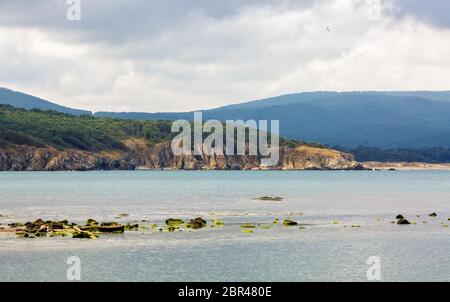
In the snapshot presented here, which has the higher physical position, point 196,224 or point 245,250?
point 196,224

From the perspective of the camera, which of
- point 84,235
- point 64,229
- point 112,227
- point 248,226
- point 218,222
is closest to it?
point 84,235

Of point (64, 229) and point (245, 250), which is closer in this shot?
point (245, 250)

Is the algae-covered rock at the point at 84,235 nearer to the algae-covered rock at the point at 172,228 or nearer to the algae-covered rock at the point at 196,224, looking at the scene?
the algae-covered rock at the point at 172,228

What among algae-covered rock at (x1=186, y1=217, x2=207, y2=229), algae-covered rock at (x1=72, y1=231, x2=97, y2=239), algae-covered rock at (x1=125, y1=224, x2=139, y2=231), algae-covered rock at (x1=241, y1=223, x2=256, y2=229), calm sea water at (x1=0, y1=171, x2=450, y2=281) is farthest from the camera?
algae-covered rock at (x1=241, y1=223, x2=256, y2=229)

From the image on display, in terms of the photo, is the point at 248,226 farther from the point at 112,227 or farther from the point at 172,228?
the point at 112,227

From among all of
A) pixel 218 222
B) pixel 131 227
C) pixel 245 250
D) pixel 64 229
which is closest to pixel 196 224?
pixel 218 222

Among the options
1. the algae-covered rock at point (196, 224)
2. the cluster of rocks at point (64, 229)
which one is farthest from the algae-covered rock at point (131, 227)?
the algae-covered rock at point (196, 224)

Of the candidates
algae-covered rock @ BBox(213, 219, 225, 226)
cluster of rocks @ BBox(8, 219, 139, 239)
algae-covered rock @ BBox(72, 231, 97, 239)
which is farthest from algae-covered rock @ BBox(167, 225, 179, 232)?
algae-covered rock @ BBox(72, 231, 97, 239)

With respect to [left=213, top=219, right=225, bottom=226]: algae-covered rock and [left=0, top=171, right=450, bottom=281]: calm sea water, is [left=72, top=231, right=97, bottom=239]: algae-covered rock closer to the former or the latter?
[left=0, top=171, right=450, bottom=281]: calm sea water

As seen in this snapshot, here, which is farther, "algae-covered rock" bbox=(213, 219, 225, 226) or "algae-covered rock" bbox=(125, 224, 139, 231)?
"algae-covered rock" bbox=(213, 219, 225, 226)

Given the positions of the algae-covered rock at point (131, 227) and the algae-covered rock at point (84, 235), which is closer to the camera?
the algae-covered rock at point (84, 235)
